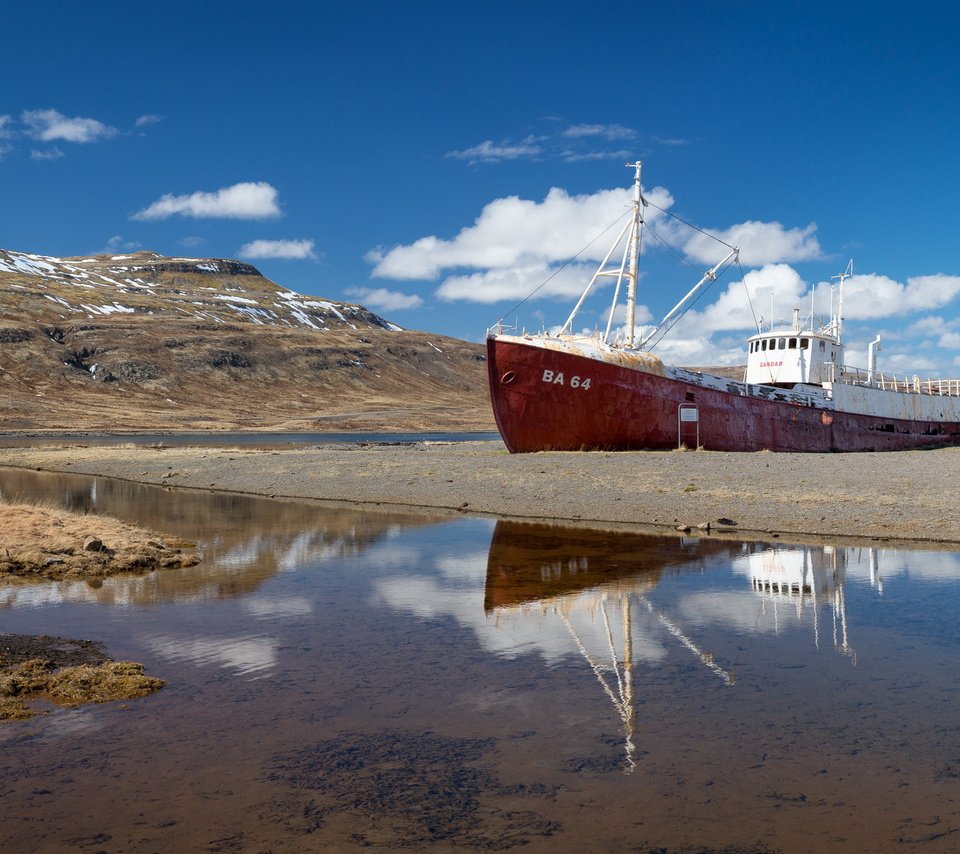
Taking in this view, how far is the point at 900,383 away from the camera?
6619cm

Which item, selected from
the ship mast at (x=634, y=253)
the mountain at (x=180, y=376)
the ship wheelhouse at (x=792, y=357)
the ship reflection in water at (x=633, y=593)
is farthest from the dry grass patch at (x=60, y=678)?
the mountain at (x=180, y=376)

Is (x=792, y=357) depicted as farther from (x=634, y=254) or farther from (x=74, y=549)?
(x=74, y=549)

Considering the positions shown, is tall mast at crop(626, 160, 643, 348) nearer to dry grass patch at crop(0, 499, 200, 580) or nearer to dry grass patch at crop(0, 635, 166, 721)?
dry grass patch at crop(0, 499, 200, 580)

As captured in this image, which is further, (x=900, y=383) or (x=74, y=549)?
(x=900, y=383)

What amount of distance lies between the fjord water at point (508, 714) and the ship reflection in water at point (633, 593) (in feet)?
0.26

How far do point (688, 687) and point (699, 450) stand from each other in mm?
31830

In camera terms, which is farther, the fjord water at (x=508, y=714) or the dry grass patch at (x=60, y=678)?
the dry grass patch at (x=60, y=678)

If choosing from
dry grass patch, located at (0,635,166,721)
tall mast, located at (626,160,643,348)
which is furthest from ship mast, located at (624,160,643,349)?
dry grass patch, located at (0,635,166,721)

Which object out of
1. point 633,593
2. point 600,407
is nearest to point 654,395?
point 600,407

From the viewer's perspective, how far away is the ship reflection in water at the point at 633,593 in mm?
11148

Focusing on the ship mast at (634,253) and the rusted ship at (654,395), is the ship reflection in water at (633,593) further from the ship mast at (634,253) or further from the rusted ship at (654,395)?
the ship mast at (634,253)

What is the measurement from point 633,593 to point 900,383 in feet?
196

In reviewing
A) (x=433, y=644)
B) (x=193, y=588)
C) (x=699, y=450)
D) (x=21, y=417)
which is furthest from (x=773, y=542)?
(x=21, y=417)

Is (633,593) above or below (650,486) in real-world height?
below
